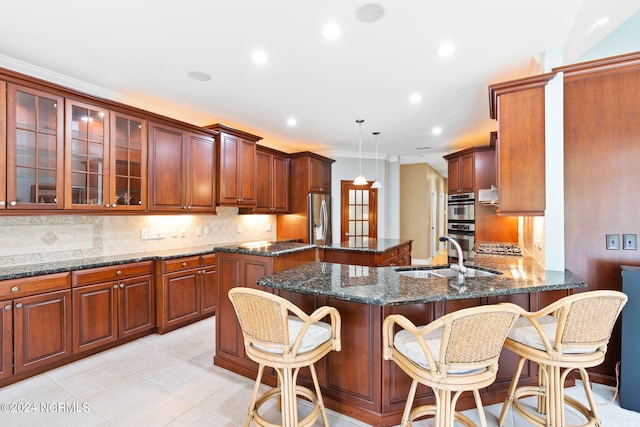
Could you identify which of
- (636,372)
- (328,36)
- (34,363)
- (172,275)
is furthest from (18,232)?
(636,372)

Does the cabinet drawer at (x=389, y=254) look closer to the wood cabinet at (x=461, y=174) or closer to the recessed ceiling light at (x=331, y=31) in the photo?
the wood cabinet at (x=461, y=174)

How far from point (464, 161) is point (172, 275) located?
5.01 meters

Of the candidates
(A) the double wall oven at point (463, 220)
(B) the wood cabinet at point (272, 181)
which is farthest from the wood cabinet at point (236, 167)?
(A) the double wall oven at point (463, 220)

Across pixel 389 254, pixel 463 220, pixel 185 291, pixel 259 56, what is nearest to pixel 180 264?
pixel 185 291

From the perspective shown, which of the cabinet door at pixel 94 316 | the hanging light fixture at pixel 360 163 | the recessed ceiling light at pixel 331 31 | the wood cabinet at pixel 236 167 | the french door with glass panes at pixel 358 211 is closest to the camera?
the recessed ceiling light at pixel 331 31

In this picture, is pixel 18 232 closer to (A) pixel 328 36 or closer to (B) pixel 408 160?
(A) pixel 328 36

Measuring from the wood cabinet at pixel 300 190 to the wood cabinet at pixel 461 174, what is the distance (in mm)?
2477

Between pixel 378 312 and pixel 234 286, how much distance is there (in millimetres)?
1321

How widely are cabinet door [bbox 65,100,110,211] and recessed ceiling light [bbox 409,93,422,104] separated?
3286 mm

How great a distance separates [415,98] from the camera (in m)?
3.60

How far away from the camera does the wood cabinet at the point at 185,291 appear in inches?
134

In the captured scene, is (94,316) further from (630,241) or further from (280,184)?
(630,241)

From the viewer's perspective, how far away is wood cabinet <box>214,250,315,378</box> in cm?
252

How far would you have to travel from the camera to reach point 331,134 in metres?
5.26
